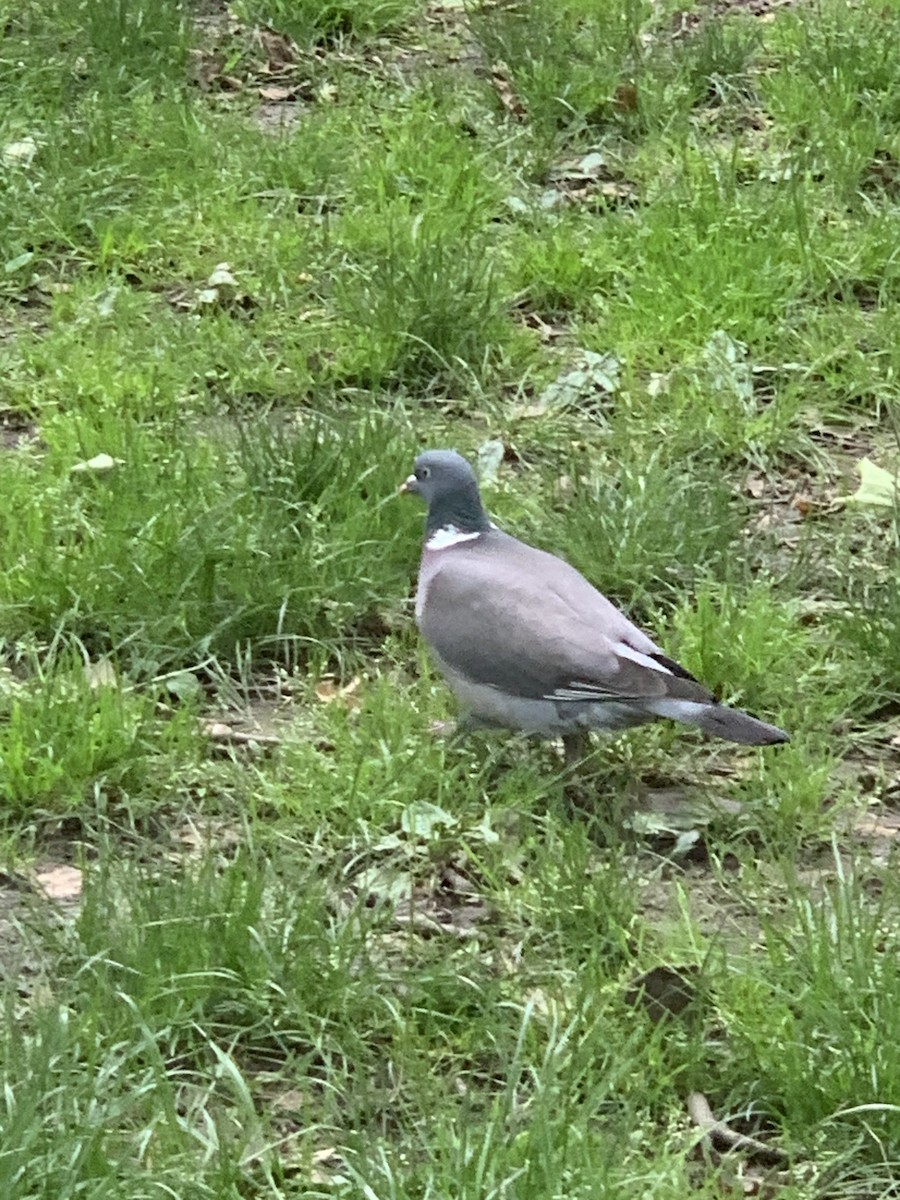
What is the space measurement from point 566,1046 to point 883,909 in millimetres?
521

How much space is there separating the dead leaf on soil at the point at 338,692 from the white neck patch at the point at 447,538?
0.30 m

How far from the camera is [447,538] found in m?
3.63

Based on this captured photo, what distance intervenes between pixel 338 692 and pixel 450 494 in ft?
1.45

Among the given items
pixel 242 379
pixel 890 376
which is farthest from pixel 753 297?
pixel 242 379

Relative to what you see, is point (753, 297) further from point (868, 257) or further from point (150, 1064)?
point (150, 1064)

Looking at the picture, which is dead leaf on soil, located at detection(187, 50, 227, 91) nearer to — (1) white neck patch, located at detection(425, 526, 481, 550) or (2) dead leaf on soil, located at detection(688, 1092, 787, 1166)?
(1) white neck patch, located at detection(425, 526, 481, 550)

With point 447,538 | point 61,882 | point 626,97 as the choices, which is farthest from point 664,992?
point 626,97

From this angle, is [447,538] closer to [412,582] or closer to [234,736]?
[412,582]

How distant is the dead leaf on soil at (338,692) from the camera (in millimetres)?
3541

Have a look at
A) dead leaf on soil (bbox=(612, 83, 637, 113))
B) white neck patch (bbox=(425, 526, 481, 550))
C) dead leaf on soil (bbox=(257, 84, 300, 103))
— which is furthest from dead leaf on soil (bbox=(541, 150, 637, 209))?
white neck patch (bbox=(425, 526, 481, 550))

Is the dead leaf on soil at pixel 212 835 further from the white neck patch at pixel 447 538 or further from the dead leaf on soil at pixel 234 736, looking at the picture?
the white neck patch at pixel 447 538

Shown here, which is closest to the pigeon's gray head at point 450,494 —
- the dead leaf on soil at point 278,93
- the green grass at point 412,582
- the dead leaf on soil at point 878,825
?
the green grass at point 412,582

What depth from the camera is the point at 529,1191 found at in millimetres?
2285

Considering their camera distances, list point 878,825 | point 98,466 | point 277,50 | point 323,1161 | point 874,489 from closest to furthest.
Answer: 1. point 323,1161
2. point 878,825
3. point 98,466
4. point 874,489
5. point 277,50
